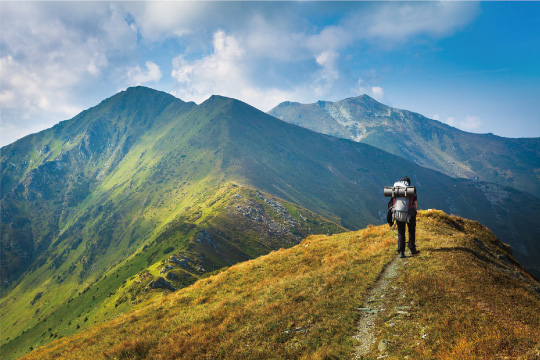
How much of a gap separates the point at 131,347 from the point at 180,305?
7500 millimetres

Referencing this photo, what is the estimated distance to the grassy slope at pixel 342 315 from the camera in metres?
10.1

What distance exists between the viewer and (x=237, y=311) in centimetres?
1612

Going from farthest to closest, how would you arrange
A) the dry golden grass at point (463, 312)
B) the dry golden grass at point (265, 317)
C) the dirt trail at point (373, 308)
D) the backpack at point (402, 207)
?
1. the backpack at point (402, 207)
2. the dry golden grass at point (265, 317)
3. the dirt trail at point (373, 308)
4. the dry golden grass at point (463, 312)

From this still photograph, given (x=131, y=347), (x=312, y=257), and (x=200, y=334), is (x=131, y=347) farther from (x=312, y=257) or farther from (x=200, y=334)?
(x=312, y=257)

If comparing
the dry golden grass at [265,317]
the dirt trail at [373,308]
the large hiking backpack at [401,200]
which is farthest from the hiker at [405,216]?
the dry golden grass at [265,317]

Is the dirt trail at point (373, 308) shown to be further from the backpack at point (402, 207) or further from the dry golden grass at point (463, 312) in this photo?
the backpack at point (402, 207)

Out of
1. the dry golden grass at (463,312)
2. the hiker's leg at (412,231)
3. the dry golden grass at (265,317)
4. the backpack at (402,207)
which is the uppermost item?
the backpack at (402,207)

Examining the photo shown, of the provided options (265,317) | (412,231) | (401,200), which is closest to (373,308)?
(265,317)

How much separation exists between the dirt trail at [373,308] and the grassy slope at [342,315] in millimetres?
349

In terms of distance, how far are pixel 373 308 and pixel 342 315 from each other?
5.91ft

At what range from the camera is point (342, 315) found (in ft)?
44.5

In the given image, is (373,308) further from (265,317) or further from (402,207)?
(402,207)

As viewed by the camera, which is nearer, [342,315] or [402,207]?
[342,315]

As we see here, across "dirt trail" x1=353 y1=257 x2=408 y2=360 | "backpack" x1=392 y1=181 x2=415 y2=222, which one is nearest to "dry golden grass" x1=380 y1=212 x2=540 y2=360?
"dirt trail" x1=353 y1=257 x2=408 y2=360
